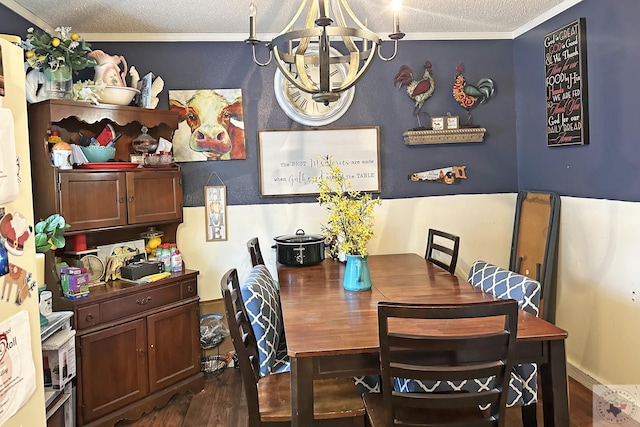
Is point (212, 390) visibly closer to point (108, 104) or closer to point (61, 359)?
point (61, 359)

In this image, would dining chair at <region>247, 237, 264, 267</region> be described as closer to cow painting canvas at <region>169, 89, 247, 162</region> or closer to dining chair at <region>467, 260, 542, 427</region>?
cow painting canvas at <region>169, 89, 247, 162</region>

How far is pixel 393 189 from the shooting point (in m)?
3.65

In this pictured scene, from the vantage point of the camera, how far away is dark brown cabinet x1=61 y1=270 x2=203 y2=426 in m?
2.60

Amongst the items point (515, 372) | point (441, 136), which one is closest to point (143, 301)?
point (515, 372)

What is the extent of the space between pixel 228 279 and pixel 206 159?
1675 mm

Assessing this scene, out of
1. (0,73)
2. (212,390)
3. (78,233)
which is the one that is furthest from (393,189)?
(0,73)

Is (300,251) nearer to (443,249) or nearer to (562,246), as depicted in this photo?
(443,249)

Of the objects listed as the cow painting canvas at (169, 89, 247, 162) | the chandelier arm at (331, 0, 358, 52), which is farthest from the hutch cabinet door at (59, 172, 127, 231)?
the chandelier arm at (331, 0, 358, 52)

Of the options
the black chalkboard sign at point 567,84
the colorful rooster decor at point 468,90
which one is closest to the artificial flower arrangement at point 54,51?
the colorful rooster decor at point 468,90

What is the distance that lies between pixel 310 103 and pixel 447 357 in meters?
2.32

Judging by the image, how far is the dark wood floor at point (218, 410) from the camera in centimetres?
275

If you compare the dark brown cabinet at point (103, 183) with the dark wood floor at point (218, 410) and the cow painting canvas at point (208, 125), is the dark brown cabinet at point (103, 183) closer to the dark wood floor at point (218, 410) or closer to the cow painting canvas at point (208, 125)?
the cow painting canvas at point (208, 125)

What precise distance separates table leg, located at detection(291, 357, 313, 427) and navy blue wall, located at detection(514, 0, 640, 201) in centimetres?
207

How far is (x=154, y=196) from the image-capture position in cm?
309
